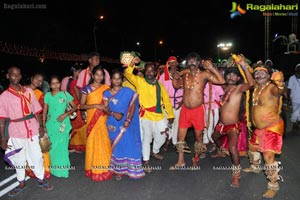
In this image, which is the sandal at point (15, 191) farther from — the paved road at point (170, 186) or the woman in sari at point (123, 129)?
the woman in sari at point (123, 129)

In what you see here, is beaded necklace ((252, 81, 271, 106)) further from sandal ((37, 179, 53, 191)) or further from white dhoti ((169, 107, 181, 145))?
sandal ((37, 179, 53, 191))

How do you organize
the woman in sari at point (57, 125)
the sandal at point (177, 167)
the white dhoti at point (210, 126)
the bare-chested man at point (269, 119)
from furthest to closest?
the white dhoti at point (210, 126)
the sandal at point (177, 167)
the woman in sari at point (57, 125)
the bare-chested man at point (269, 119)

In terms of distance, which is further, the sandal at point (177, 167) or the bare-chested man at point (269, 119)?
the sandal at point (177, 167)

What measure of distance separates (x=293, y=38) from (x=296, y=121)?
471 inches

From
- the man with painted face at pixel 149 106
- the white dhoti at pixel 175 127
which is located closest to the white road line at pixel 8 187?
the man with painted face at pixel 149 106

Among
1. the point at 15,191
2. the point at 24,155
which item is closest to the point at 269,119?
the point at 24,155

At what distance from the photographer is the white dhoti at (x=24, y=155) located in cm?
448

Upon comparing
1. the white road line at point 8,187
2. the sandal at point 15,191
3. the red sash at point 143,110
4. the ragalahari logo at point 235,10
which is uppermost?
the ragalahari logo at point 235,10

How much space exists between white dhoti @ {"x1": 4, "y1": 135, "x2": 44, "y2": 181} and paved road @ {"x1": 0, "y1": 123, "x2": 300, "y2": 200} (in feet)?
1.19

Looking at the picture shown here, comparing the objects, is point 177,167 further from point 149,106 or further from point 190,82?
point 190,82

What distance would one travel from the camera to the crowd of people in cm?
441

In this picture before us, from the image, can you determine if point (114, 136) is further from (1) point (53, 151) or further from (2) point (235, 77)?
(2) point (235, 77)

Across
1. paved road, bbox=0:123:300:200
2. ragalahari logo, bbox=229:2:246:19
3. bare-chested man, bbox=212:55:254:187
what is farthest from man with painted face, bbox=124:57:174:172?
ragalahari logo, bbox=229:2:246:19

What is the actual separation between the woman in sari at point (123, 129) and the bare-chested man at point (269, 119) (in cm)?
198
